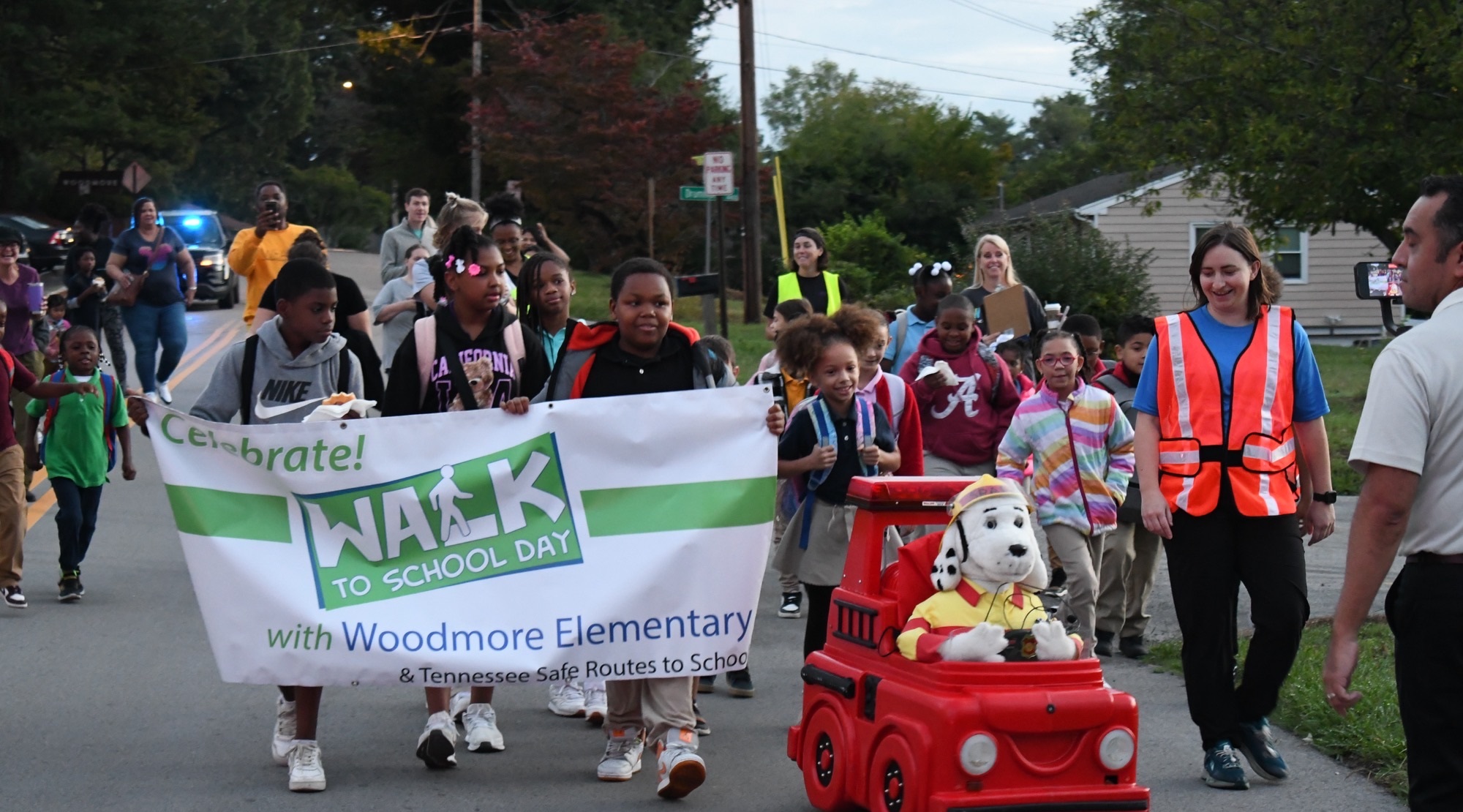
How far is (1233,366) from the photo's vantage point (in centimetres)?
600

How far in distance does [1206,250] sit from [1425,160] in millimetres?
9221

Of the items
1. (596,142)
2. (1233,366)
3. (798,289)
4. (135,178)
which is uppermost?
(135,178)

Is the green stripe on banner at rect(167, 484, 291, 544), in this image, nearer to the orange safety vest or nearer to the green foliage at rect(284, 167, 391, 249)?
the orange safety vest

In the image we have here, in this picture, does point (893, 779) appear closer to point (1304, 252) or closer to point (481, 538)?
point (481, 538)

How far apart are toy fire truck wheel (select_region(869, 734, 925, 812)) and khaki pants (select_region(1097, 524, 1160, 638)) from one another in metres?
3.55

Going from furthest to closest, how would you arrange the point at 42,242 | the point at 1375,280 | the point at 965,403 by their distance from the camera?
the point at 42,242 < the point at 965,403 < the point at 1375,280

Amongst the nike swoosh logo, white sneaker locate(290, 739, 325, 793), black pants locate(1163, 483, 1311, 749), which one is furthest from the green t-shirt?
black pants locate(1163, 483, 1311, 749)

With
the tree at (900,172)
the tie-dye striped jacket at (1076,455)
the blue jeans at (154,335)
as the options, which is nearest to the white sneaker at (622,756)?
the tie-dye striped jacket at (1076,455)

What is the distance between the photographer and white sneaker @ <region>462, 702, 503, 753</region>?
21.8ft

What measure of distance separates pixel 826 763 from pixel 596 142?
98.1ft

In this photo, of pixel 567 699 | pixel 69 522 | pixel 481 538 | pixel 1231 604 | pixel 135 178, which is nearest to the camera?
pixel 1231 604

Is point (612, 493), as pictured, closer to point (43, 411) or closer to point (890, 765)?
point (890, 765)

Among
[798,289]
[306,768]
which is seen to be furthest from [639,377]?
[798,289]

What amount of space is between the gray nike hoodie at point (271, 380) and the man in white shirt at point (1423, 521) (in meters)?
4.09
